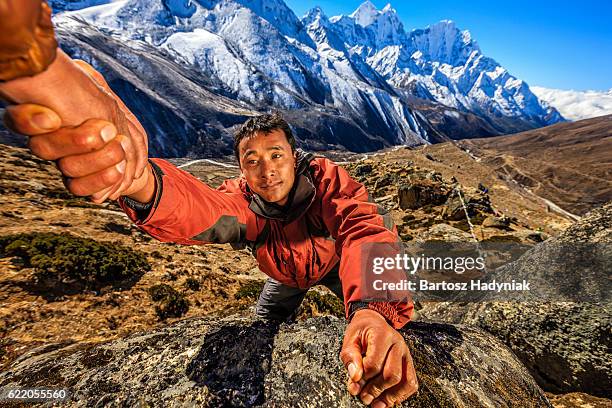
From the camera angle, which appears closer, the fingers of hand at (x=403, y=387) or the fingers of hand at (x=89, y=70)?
the fingers of hand at (x=89, y=70)

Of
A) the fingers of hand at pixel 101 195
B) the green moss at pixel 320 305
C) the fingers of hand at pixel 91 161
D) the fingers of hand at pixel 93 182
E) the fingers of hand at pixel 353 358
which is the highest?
the fingers of hand at pixel 91 161

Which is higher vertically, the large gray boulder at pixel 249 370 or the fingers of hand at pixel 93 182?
the fingers of hand at pixel 93 182

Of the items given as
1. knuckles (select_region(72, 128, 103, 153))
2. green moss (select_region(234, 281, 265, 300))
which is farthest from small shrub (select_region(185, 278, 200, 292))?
knuckles (select_region(72, 128, 103, 153))

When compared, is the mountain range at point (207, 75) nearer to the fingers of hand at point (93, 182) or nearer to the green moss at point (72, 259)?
the green moss at point (72, 259)

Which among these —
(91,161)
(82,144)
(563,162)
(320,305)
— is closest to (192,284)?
(320,305)

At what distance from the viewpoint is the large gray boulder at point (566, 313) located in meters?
4.88

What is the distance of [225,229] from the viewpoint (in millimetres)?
3553

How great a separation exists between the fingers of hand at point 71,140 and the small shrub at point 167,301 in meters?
6.92

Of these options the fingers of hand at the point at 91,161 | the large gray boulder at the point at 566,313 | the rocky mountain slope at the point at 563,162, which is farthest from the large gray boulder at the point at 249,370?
the rocky mountain slope at the point at 563,162

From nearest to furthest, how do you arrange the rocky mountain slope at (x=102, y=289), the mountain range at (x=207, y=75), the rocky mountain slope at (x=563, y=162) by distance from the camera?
the rocky mountain slope at (x=102, y=289) → the rocky mountain slope at (x=563, y=162) → the mountain range at (x=207, y=75)

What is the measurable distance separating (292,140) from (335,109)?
184 m

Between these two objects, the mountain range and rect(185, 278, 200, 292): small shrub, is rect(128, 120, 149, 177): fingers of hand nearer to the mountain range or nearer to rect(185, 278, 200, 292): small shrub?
rect(185, 278, 200, 292): small shrub

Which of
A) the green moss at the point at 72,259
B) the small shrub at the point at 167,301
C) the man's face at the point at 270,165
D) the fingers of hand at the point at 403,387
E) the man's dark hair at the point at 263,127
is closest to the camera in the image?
the fingers of hand at the point at 403,387

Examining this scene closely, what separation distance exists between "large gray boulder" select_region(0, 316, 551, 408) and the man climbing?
2.88 ft
